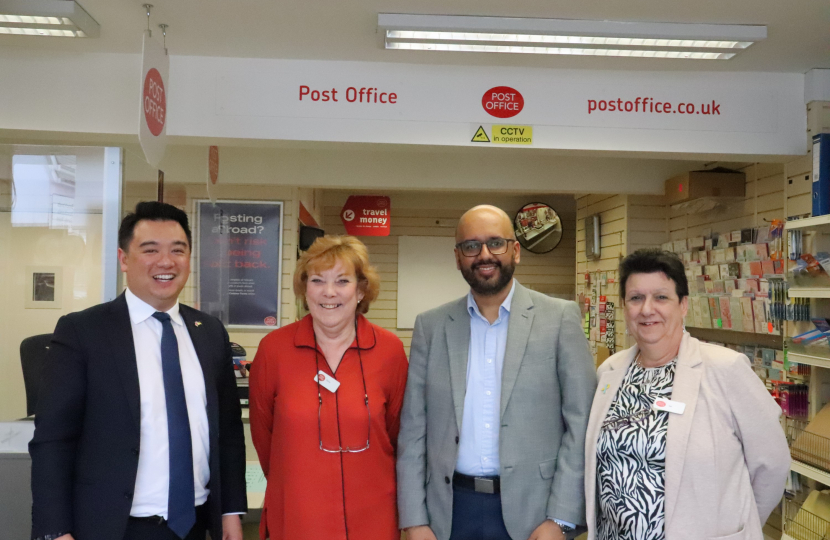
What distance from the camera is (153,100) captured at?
11.6 ft

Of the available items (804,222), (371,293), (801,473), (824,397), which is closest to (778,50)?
(804,222)

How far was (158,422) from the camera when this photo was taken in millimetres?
2059

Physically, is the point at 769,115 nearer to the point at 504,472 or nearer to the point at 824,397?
the point at 824,397

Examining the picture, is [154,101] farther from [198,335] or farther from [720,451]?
[720,451]

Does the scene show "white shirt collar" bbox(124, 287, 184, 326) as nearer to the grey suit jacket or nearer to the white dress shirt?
the white dress shirt

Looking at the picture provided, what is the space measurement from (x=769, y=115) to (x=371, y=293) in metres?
3.40

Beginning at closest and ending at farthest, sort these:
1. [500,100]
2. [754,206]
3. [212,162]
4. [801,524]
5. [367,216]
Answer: [801,524] < [500,100] < [212,162] < [754,206] < [367,216]

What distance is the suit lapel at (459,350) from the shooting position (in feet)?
7.66

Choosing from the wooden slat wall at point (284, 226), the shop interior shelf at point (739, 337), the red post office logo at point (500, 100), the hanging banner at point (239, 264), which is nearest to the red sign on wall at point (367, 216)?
the wooden slat wall at point (284, 226)

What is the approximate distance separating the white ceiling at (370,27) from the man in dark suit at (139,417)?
1.77 meters

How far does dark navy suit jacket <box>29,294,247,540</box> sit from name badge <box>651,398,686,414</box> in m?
1.64

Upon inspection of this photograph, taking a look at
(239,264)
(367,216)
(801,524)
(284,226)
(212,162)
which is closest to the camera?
(801,524)

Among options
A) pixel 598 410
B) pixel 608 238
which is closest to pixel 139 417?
pixel 598 410

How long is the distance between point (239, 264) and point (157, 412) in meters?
4.33
